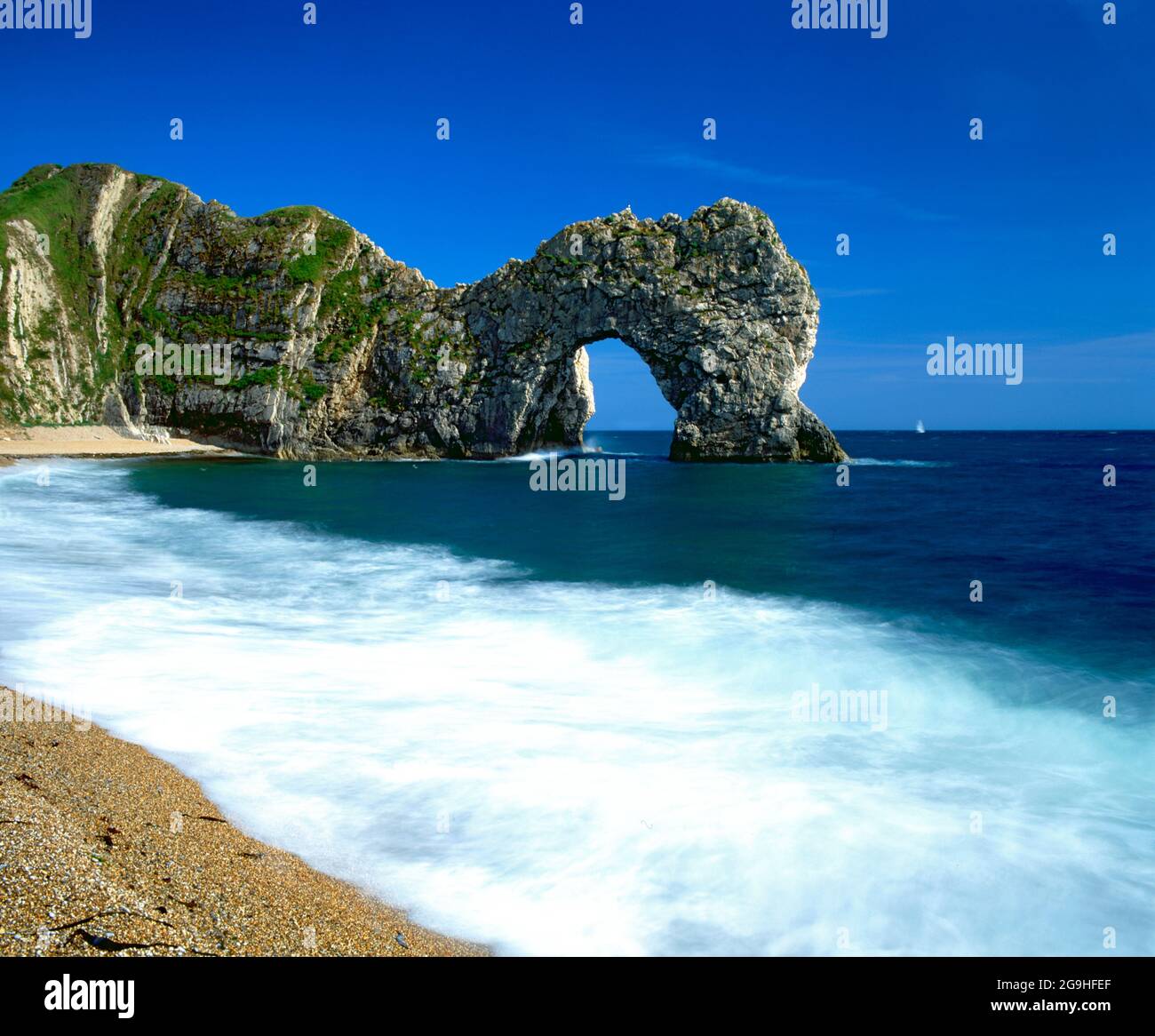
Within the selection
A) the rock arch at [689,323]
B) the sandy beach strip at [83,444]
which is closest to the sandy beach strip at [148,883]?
the sandy beach strip at [83,444]

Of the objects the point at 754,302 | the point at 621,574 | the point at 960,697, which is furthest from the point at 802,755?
the point at 754,302

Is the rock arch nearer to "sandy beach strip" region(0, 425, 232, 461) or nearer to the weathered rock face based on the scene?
the weathered rock face

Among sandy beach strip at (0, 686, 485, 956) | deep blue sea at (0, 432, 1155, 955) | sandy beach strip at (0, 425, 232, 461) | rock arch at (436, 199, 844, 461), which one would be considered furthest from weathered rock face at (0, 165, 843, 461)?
sandy beach strip at (0, 686, 485, 956)

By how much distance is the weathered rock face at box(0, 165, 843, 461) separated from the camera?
208ft

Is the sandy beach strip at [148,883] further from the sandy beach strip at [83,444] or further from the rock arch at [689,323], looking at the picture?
the rock arch at [689,323]

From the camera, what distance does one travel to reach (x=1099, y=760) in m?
8.98

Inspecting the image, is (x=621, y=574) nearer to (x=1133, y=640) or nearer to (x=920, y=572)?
(x=920, y=572)

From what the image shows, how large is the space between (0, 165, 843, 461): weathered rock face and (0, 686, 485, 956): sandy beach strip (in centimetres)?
6035

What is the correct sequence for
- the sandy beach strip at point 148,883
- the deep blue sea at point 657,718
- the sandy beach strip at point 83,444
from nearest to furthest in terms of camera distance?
the sandy beach strip at point 148,883, the deep blue sea at point 657,718, the sandy beach strip at point 83,444

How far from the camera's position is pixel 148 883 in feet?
15.4

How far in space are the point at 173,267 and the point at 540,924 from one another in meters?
82.4

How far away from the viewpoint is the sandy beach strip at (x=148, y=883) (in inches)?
159

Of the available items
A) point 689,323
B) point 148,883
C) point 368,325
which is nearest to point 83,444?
point 368,325

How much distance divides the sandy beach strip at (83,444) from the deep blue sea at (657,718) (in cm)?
Result: 4031
